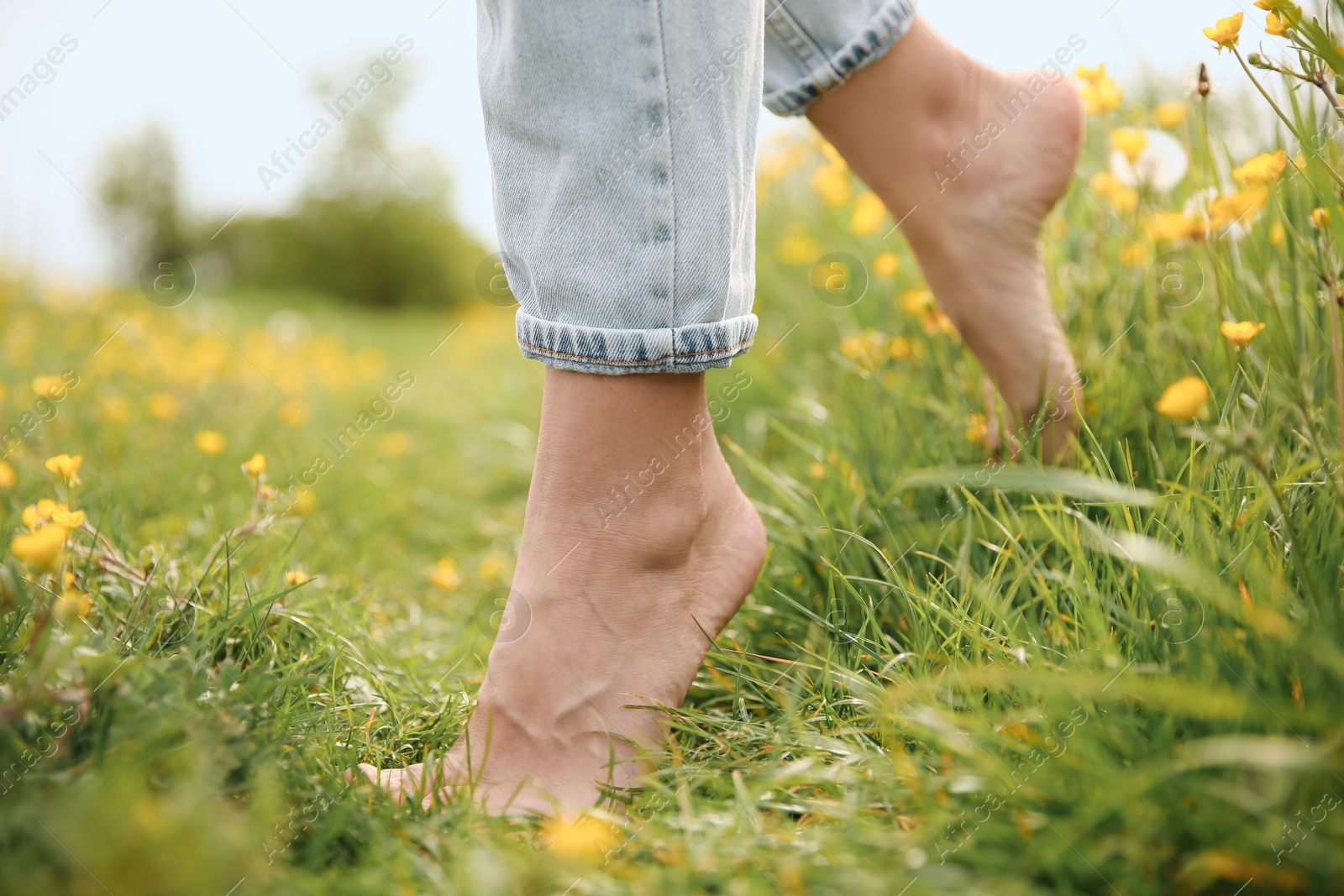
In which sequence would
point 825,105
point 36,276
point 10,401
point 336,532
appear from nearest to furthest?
point 825,105 < point 336,532 < point 10,401 < point 36,276

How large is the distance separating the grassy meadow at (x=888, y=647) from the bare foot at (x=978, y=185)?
10 cm

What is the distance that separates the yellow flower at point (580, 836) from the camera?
0.65m

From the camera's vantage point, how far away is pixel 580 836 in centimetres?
66

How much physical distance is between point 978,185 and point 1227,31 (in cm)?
40

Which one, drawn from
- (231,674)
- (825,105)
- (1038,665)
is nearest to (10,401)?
(231,674)

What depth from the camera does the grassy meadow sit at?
61cm

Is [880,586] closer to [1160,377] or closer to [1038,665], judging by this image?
[1038,665]

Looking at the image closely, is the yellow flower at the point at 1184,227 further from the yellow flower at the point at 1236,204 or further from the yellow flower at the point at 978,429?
the yellow flower at the point at 978,429

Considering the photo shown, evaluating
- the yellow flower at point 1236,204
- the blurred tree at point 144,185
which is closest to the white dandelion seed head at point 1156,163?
the yellow flower at point 1236,204

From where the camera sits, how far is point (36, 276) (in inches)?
156

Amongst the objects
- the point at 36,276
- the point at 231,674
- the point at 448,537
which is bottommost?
the point at 448,537

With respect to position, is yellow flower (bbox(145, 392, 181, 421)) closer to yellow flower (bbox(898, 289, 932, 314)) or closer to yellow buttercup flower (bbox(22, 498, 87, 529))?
yellow buttercup flower (bbox(22, 498, 87, 529))

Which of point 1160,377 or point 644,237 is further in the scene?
point 1160,377

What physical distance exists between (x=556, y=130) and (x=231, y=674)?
65 centimetres
